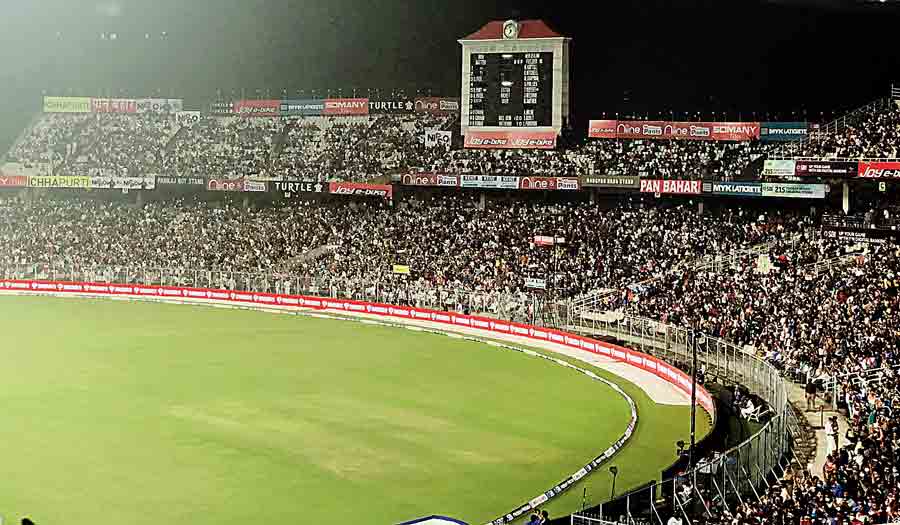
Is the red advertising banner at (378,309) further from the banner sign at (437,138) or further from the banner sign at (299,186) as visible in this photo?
the banner sign at (437,138)

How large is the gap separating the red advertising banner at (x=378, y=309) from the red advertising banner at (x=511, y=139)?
35.0 ft

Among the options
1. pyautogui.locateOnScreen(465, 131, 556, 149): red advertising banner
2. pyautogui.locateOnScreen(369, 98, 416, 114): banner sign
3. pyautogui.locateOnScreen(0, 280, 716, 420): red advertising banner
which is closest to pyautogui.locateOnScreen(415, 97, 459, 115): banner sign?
pyautogui.locateOnScreen(369, 98, 416, 114): banner sign

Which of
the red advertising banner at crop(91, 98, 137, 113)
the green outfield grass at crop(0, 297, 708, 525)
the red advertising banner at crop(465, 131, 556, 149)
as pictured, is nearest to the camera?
the green outfield grass at crop(0, 297, 708, 525)

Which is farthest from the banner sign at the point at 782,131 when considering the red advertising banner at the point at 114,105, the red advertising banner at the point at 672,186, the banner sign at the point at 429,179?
the red advertising banner at the point at 114,105

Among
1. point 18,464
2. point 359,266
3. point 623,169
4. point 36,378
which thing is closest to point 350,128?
point 359,266

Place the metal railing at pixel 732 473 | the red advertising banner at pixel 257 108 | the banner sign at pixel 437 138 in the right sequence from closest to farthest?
the metal railing at pixel 732 473 → the banner sign at pixel 437 138 → the red advertising banner at pixel 257 108

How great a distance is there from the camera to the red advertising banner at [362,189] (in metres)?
55.7

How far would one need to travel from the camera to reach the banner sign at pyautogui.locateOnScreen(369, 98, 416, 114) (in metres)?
60.7

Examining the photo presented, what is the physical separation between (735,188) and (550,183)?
8.95 metres

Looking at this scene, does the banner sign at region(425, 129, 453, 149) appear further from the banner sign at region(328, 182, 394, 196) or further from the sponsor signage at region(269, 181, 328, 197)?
the sponsor signage at region(269, 181, 328, 197)

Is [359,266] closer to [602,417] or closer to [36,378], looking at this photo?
[36,378]

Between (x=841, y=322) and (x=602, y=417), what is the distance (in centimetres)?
814

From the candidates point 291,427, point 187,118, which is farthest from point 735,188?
point 187,118

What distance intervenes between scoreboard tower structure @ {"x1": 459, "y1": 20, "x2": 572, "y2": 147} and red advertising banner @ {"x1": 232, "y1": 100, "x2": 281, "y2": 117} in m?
15.3
